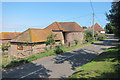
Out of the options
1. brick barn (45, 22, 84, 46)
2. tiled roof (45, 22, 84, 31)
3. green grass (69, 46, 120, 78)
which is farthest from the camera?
tiled roof (45, 22, 84, 31)

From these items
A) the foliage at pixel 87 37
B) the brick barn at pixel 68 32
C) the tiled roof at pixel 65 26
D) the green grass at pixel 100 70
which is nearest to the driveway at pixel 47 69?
the green grass at pixel 100 70

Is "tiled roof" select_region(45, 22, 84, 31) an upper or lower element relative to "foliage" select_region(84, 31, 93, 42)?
upper

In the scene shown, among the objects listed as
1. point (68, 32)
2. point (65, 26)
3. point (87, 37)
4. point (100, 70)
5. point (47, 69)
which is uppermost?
point (65, 26)

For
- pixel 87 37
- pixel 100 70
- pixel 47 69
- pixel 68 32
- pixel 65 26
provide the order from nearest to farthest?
pixel 100 70 → pixel 47 69 → pixel 68 32 → pixel 87 37 → pixel 65 26

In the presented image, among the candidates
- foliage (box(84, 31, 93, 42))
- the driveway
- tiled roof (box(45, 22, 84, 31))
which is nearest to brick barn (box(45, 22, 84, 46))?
tiled roof (box(45, 22, 84, 31))

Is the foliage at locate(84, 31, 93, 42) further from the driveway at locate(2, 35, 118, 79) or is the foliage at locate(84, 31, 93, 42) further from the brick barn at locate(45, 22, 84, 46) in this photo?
the driveway at locate(2, 35, 118, 79)

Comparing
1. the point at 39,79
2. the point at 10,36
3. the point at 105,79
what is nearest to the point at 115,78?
the point at 105,79

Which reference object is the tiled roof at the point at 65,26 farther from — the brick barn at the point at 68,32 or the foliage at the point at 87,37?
the foliage at the point at 87,37

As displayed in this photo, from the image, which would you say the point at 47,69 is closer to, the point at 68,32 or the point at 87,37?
the point at 68,32

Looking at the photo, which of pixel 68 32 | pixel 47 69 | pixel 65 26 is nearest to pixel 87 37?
pixel 68 32

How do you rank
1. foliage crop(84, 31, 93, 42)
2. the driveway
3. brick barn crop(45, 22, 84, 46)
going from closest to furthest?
1. the driveway
2. brick barn crop(45, 22, 84, 46)
3. foliage crop(84, 31, 93, 42)

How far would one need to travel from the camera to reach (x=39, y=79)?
239 inches

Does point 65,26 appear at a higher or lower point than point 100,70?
higher

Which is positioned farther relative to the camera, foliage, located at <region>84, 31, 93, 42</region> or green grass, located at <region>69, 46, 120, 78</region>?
foliage, located at <region>84, 31, 93, 42</region>
